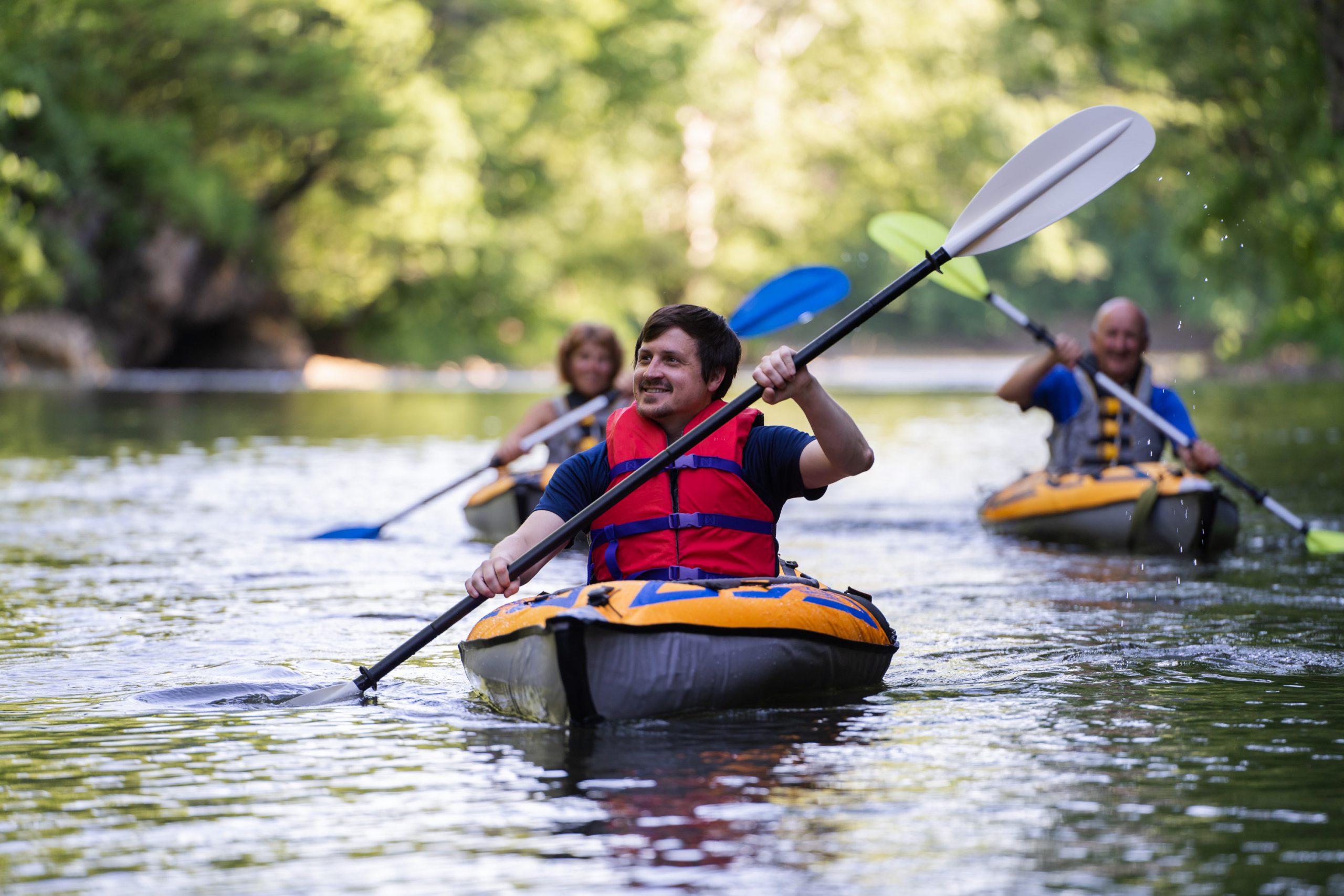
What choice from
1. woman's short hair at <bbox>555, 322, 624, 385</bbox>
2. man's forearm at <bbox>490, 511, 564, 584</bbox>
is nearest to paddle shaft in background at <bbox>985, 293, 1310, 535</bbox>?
woman's short hair at <bbox>555, 322, 624, 385</bbox>

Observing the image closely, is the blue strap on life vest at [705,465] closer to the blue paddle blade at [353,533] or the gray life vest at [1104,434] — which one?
the gray life vest at [1104,434]

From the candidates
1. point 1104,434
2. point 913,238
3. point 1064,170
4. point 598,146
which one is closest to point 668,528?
point 1064,170

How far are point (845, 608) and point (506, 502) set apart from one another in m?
4.35

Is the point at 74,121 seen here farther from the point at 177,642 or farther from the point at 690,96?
the point at 177,642

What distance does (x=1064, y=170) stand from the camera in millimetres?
5086

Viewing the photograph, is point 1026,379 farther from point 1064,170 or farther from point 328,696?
point 328,696

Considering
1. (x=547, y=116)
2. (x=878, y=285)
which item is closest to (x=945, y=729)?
(x=547, y=116)

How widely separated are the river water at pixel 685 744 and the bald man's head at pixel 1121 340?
35.1 inches

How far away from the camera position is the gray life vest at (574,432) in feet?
29.0

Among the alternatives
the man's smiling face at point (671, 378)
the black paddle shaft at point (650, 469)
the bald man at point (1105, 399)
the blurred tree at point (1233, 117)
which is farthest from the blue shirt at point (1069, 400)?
the blurred tree at point (1233, 117)

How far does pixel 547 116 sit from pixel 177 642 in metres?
27.9

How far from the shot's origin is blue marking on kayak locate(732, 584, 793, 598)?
435 centimetres

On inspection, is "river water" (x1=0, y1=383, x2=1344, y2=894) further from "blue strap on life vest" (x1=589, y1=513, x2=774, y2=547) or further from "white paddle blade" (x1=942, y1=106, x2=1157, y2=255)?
"white paddle blade" (x1=942, y1=106, x2=1157, y2=255)

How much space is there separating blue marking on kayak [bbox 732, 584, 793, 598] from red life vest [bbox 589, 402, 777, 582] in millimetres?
168
